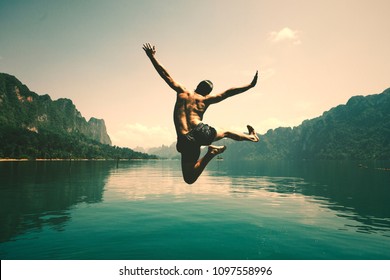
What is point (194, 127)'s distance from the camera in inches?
258

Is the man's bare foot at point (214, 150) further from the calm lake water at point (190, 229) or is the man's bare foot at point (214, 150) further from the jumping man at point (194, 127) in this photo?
the calm lake water at point (190, 229)

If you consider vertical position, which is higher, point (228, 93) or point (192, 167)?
point (228, 93)

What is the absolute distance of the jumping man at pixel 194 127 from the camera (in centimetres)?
637

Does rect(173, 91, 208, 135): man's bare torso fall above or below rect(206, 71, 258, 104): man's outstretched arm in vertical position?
below

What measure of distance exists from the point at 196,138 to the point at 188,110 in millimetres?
722

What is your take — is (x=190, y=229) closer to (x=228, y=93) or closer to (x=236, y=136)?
(x=236, y=136)

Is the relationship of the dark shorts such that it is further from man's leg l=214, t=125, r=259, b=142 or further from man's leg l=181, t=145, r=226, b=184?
man's leg l=214, t=125, r=259, b=142

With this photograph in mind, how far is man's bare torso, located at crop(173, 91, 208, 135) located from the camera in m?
6.50

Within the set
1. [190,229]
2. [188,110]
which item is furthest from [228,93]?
[190,229]

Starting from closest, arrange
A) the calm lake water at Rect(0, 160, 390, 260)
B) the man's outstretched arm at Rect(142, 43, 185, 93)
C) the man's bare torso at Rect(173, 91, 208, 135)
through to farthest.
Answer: the man's outstretched arm at Rect(142, 43, 185, 93) < the man's bare torso at Rect(173, 91, 208, 135) < the calm lake water at Rect(0, 160, 390, 260)

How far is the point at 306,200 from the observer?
33469mm

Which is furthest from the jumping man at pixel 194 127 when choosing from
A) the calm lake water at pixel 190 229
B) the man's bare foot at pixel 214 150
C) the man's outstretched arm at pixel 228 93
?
the calm lake water at pixel 190 229

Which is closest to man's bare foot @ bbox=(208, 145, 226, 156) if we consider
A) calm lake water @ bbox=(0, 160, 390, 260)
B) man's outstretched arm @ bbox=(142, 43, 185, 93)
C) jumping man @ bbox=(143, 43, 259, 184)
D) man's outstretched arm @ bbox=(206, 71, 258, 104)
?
jumping man @ bbox=(143, 43, 259, 184)
